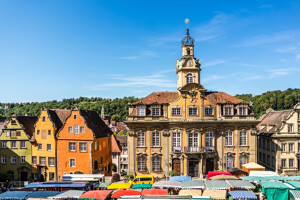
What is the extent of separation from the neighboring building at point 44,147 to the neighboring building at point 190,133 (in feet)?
46.3

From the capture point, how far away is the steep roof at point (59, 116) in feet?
153

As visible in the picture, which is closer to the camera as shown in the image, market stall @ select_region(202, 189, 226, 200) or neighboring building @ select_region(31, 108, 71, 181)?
market stall @ select_region(202, 189, 226, 200)

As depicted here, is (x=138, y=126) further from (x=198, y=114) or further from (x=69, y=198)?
(x=69, y=198)

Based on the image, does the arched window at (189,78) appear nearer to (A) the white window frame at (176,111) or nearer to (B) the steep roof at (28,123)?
(A) the white window frame at (176,111)

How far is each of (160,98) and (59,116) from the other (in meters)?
19.7

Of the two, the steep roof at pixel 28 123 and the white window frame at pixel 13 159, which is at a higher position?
the steep roof at pixel 28 123

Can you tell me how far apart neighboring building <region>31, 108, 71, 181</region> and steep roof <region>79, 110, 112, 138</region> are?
214 inches

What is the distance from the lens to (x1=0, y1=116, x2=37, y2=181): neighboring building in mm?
46500

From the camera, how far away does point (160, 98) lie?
45.0 m

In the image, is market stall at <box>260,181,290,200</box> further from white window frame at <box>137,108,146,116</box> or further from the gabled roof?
the gabled roof

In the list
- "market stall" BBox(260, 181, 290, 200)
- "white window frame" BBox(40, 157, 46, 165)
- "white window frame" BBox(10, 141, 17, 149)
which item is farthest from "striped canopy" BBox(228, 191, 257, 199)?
"white window frame" BBox(10, 141, 17, 149)

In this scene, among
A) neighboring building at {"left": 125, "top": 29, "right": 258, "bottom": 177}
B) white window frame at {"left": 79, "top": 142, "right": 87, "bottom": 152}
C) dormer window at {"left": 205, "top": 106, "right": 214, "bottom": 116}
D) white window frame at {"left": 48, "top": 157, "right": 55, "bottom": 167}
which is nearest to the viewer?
neighboring building at {"left": 125, "top": 29, "right": 258, "bottom": 177}

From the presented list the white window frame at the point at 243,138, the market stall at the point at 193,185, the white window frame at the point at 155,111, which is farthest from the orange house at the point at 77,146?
the white window frame at the point at 243,138

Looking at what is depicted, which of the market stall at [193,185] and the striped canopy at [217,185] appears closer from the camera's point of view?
the striped canopy at [217,185]
